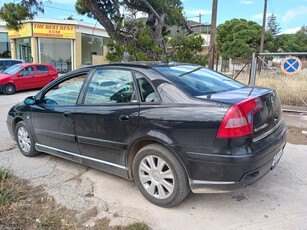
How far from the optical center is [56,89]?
4.21 m

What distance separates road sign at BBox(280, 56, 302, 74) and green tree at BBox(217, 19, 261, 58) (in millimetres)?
25231

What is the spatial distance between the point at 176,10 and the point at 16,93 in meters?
9.28

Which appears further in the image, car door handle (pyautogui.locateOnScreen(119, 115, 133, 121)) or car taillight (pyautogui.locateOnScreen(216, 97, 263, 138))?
car door handle (pyautogui.locateOnScreen(119, 115, 133, 121))

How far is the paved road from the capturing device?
286 cm

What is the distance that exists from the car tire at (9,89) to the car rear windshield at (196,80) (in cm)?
1172

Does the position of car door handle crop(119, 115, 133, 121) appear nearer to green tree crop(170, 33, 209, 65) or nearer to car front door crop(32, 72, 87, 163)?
car front door crop(32, 72, 87, 163)

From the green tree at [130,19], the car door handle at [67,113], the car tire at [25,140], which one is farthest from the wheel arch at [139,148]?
the green tree at [130,19]

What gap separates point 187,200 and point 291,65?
650 cm

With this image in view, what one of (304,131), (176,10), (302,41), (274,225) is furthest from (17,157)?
(302,41)

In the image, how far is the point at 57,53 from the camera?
970 inches

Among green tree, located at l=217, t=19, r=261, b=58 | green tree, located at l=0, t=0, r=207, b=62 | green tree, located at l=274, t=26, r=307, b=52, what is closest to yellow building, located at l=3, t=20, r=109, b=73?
green tree, located at l=0, t=0, r=207, b=62

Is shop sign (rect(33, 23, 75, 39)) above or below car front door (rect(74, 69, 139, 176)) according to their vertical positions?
above

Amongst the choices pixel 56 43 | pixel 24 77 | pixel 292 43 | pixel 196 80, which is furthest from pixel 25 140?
pixel 292 43

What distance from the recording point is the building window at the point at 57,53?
23.9 m
